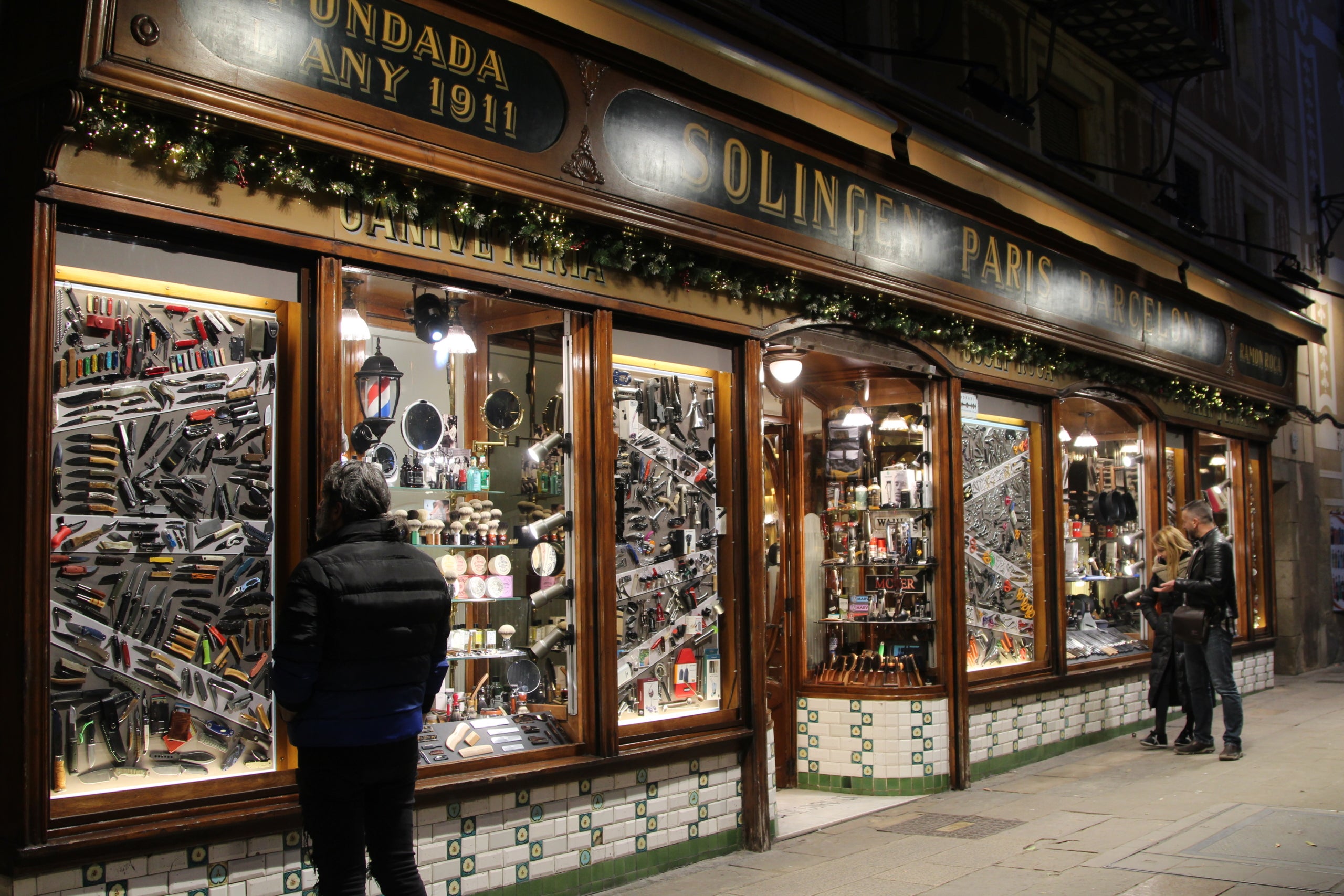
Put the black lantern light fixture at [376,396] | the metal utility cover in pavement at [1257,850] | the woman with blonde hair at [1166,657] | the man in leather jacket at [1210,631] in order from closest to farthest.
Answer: the black lantern light fixture at [376,396], the metal utility cover in pavement at [1257,850], the man in leather jacket at [1210,631], the woman with blonde hair at [1166,657]

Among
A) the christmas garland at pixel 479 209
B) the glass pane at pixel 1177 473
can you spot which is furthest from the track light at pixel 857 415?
the glass pane at pixel 1177 473

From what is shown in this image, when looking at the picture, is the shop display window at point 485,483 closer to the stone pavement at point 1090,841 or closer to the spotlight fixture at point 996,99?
the stone pavement at point 1090,841

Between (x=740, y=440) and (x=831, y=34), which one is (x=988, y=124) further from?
(x=740, y=440)

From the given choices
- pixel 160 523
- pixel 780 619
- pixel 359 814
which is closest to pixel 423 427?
pixel 160 523

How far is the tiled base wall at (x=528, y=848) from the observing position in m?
4.22

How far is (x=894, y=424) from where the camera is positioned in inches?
350

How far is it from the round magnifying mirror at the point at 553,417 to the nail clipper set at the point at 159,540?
1.55m

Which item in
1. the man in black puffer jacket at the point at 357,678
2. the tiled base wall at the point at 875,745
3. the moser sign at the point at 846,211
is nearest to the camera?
the man in black puffer jacket at the point at 357,678

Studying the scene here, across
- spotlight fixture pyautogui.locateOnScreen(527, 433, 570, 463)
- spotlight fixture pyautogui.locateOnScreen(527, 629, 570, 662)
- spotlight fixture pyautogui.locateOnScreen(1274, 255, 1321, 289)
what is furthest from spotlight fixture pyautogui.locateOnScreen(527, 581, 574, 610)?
spotlight fixture pyautogui.locateOnScreen(1274, 255, 1321, 289)

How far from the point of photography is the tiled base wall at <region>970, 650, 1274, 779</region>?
8.91 m

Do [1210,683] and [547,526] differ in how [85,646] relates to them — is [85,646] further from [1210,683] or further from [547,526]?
[1210,683]

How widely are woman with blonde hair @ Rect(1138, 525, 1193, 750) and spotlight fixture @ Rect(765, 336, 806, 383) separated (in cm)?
387

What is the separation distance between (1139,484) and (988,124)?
3912 millimetres

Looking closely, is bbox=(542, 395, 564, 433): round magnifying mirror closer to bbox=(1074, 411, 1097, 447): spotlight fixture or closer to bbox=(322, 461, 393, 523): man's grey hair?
bbox=(322, 461, 393, 523): man's grey hair
